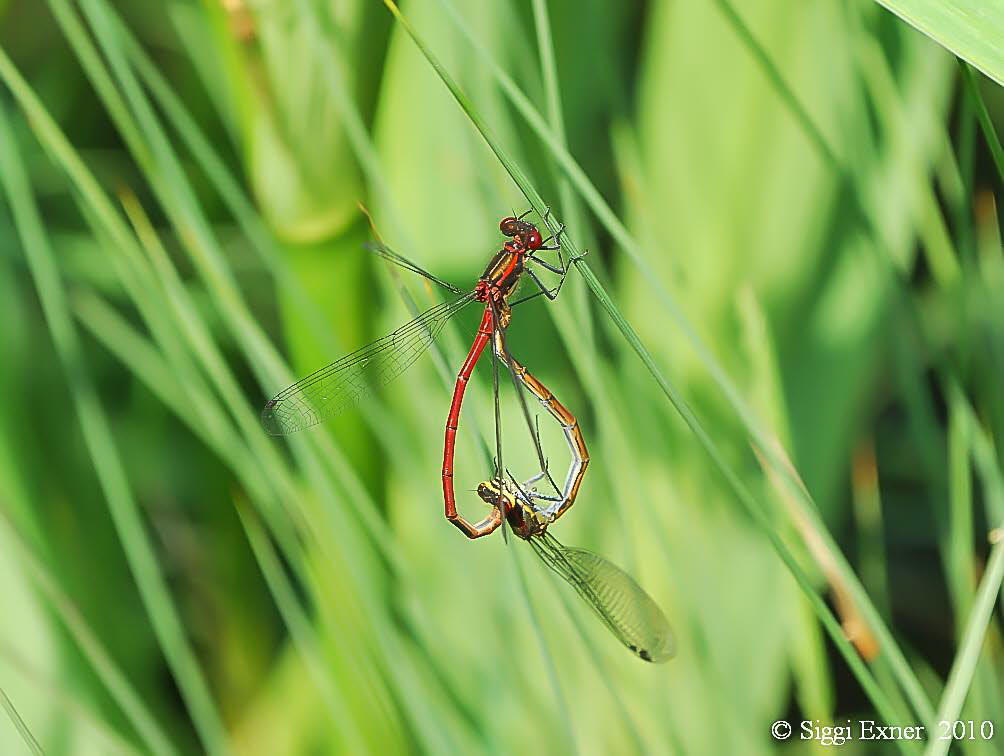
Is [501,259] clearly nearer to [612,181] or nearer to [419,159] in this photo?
[419,159]

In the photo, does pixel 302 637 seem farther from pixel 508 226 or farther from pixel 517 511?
pixel 508 226

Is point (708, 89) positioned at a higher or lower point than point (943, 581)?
higher

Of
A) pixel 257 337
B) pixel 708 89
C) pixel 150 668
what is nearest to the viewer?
pixel 257 337

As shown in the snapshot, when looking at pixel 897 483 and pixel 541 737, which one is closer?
pixel 541 737

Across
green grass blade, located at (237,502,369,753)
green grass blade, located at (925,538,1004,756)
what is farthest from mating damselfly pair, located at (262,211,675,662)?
green grass blade, located at (925,538,1004,756)

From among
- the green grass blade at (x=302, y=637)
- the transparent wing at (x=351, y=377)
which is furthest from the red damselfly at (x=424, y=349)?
the green grass blade at (x=302, y=637)

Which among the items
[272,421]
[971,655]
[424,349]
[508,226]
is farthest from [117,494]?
[971,655]

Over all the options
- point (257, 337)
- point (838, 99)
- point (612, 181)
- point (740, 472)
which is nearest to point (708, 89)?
point (838, 99)

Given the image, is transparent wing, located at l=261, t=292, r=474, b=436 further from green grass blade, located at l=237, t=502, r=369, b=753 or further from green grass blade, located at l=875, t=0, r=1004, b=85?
green grass blade, located at l=875, t=0, r=1004, b=85
